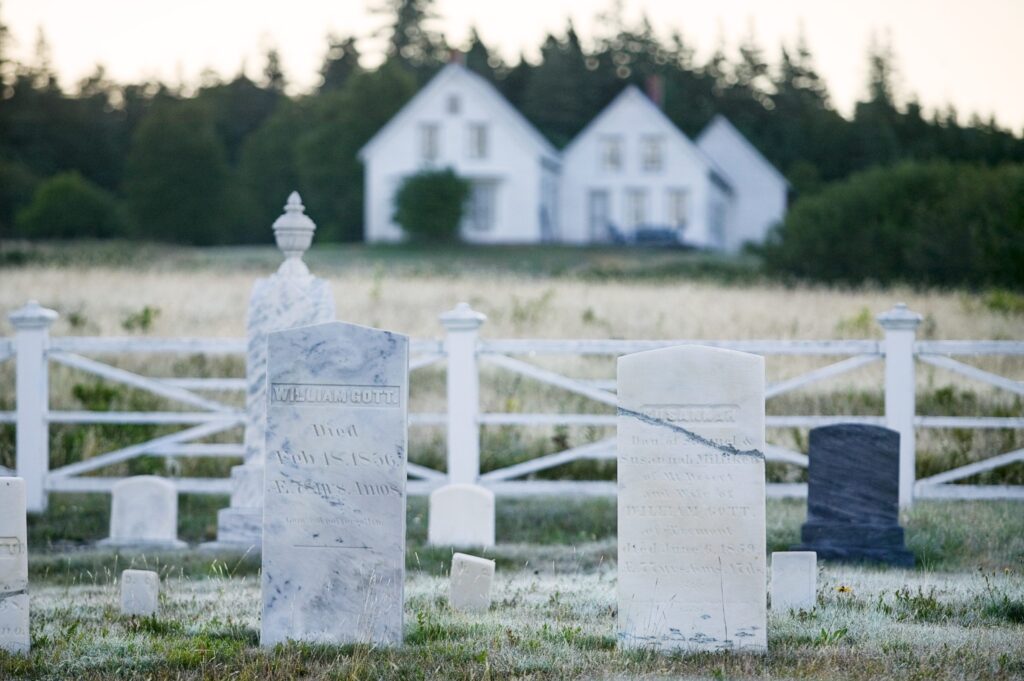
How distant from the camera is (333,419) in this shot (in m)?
6.54

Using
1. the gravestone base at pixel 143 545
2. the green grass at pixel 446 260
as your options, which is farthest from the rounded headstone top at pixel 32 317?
the green grass at pixel 446 260

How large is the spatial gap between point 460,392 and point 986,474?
17.5ft

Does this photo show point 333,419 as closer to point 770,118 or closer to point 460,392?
point 460,392

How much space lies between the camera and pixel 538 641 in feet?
21.2

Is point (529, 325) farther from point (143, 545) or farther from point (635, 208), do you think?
point (635, 208)

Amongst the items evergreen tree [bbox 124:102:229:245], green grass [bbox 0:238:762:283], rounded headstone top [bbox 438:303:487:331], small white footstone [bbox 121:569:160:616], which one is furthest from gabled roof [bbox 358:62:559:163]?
small white footstone [bbox 121:569:160:616]

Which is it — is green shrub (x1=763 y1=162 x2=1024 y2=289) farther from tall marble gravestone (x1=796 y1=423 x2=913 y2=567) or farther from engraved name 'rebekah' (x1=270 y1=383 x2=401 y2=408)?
engraved name 'rebekah' (x1=270 y1=383 x2=401 y2=408)

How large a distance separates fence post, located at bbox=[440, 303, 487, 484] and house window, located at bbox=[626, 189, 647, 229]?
44340 mm

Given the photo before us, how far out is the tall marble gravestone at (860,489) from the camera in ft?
29.1

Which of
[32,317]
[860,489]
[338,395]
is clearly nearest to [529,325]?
[32,317]

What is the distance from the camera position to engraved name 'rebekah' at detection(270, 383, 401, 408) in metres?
6.51

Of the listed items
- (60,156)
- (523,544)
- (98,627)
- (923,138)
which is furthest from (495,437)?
(60,156)

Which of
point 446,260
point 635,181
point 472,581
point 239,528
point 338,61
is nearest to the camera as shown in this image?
point 472,581

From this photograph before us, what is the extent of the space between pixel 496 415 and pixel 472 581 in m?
4.45
